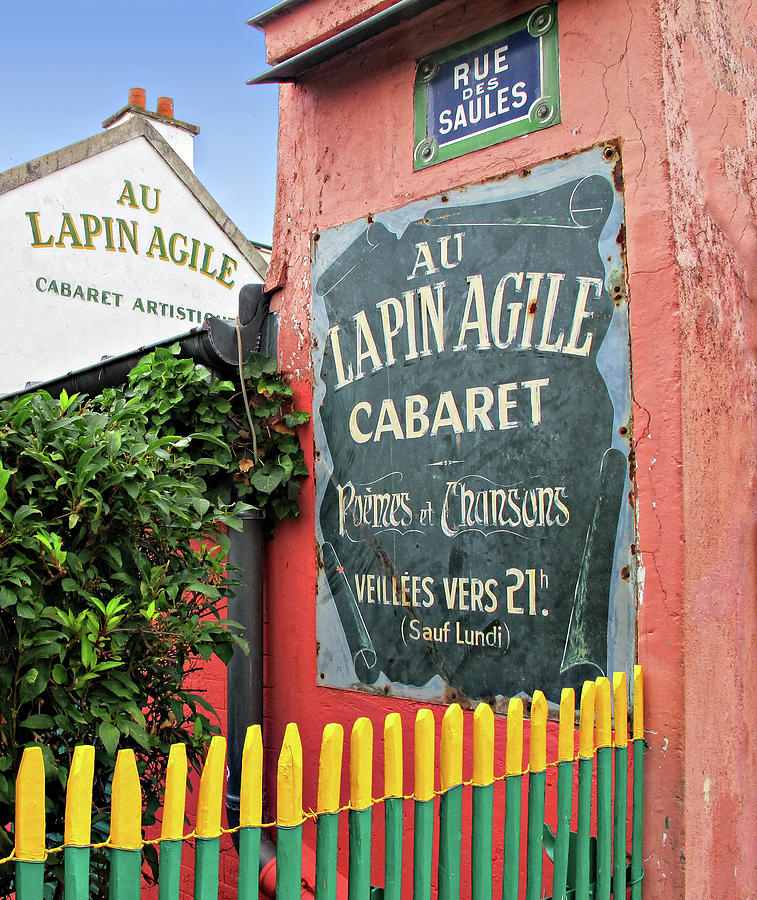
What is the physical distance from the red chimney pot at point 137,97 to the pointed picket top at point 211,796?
1266 centimetres

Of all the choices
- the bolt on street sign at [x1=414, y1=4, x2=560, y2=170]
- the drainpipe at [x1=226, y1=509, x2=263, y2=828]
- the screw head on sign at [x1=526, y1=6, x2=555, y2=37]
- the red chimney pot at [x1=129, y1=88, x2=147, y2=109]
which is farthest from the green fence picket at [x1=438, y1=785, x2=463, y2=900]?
the red chimney pot at [x1=129, y1=88, x2=147, y2=109]

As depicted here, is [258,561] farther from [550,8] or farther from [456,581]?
[550,8]

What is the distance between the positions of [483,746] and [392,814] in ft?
1.09

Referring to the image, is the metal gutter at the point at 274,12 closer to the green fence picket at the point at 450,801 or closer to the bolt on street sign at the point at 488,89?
the bolt on street sign at the point at 488,89

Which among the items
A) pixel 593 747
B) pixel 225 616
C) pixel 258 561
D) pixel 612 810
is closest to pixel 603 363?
pixel 593 747

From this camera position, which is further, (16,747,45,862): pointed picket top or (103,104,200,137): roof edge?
(103,104,200,137): roof edge

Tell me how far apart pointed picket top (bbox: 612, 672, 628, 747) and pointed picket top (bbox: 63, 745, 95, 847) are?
1661 mm

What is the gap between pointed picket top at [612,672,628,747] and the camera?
266 centimetres

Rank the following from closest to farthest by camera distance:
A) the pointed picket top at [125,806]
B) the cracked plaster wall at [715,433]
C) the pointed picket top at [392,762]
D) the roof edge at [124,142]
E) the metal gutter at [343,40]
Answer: the pointed picket top at [125,806]
the pointed picket top at [392,762]
the cracked plaster wall at [715,433]
the metal gutter at [343,40]
the roof edge at [124,142]

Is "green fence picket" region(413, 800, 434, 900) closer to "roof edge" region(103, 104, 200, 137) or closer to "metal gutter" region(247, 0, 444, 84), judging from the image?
"metal gutter" region(247, 0, 444, 84)

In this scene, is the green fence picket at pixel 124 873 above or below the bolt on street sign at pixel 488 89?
below

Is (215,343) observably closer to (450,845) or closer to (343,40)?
(343,40)

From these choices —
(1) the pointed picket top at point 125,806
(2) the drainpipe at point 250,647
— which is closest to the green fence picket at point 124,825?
(1) the pointed picket top at point 125,806

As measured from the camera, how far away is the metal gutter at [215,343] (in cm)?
412
